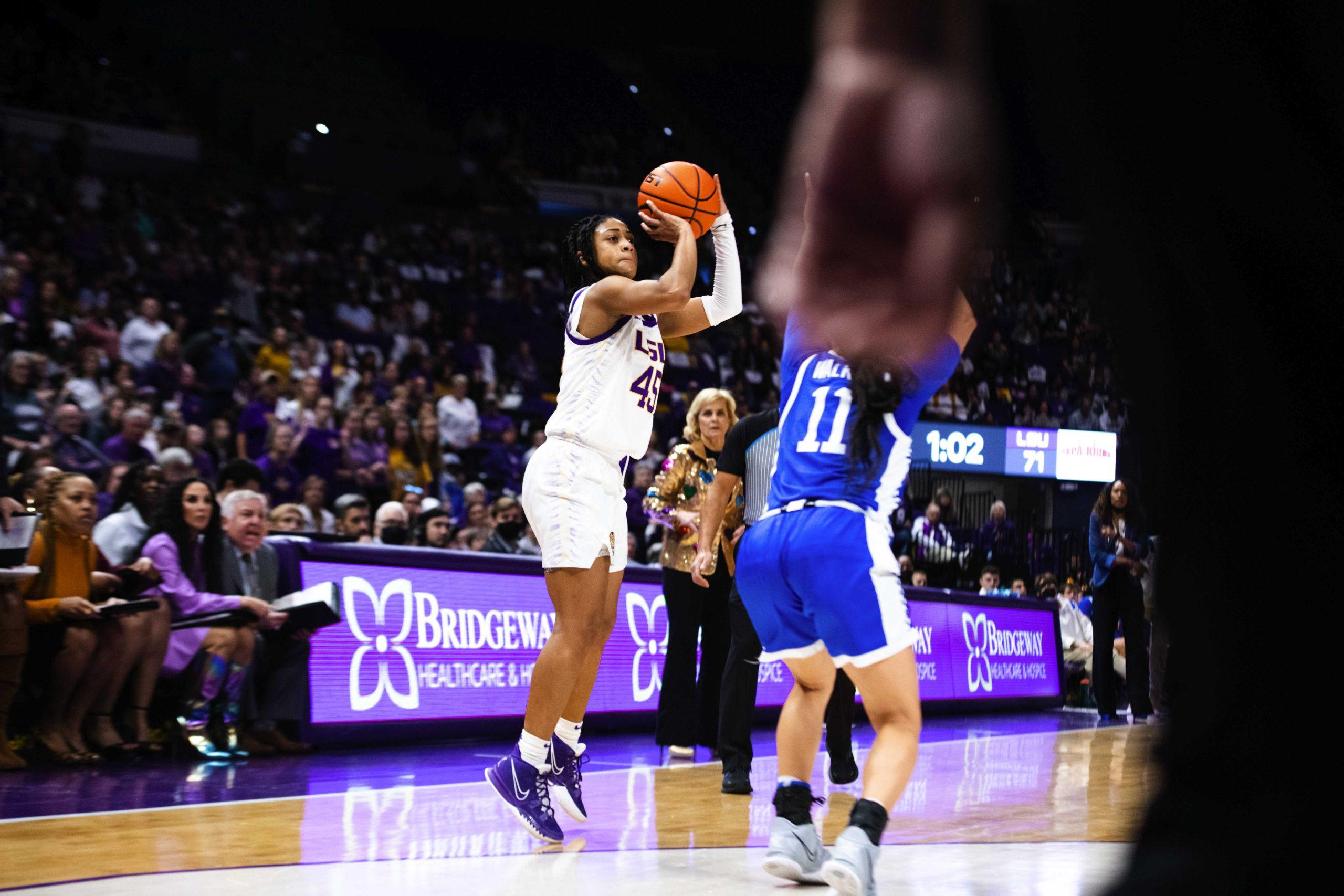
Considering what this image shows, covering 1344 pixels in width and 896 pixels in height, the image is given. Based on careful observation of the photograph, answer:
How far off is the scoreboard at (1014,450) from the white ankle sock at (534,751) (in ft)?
52.5

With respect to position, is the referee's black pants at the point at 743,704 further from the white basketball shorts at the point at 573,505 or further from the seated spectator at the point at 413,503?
the seated spectator at the point at 413,503

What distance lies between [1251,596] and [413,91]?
25962mm

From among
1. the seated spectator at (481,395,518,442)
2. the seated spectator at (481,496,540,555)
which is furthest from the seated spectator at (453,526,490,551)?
the seated spectator at (481,395,518,442)

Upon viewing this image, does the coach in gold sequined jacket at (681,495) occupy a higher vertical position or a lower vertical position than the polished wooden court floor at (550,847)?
higher

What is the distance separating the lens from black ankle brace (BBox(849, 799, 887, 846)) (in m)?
3.30

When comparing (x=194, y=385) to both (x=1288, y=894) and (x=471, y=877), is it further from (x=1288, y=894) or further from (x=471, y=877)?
(x=1288, y=894)

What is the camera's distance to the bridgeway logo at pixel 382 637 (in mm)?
7082

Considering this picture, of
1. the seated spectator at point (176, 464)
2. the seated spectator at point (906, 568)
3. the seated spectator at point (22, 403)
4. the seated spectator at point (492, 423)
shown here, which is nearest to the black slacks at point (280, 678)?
the seated spectator at point (176, 464)

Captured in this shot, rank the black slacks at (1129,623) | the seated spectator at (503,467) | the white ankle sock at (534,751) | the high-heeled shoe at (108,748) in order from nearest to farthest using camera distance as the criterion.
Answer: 1. the white ankle sock at (534,751)
2. the high-heeled shoe at (108,748)
3. the black slacks at (1129,623)
4. the seated spectator at (503,467)

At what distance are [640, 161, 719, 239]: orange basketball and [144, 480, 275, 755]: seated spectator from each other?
338 cm

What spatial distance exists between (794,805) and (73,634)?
4.12 meters

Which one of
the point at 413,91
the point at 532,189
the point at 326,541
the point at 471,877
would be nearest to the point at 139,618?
the point at 326,541

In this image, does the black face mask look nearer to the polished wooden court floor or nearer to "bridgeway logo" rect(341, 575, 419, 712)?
"bridgeway logo" rect(341, 575, 419, 712)

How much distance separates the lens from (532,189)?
23.3m
